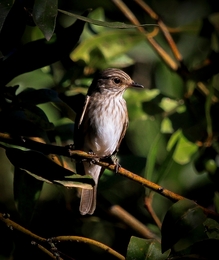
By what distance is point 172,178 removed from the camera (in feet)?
14.9

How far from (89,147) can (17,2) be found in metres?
1.99

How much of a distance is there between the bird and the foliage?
4.9 inches

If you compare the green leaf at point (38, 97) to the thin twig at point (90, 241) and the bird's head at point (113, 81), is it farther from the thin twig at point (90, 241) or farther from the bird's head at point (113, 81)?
the bird's head at point (113, 81)

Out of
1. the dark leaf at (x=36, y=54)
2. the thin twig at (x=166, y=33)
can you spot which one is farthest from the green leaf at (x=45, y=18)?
the thin twig at (x=166, y=33)

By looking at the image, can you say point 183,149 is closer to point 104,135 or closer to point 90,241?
point 104,135

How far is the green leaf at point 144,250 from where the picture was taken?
108 inches

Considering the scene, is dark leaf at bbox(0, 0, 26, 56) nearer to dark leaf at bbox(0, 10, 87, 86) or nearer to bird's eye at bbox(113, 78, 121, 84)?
dark leaf at bbox(0, 10, 87, 86)

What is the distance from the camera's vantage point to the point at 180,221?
2727mm

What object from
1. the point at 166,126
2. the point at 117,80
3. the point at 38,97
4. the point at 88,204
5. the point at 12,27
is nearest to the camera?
the point at 12,27

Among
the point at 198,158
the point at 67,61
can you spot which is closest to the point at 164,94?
the point at 198,158

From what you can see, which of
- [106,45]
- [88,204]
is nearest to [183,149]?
[88,204]

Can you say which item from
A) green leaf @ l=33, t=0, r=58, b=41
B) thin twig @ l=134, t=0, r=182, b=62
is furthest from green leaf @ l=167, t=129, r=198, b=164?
green leaf @ l=33, t=0, r=58, b=41

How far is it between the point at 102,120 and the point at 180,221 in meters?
2.11

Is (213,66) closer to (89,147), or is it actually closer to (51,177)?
(89,147)
